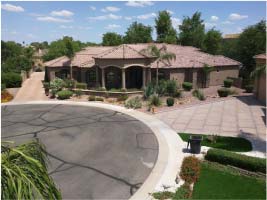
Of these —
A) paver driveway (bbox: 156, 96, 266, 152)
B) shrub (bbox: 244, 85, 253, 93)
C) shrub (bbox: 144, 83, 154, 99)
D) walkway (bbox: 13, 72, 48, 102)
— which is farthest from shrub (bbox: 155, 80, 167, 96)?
walkway (bbox: 13, 72, 48, 102)

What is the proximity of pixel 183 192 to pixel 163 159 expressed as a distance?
364 cm

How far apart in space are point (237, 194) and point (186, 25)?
173 ft

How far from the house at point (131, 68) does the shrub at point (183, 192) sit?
22.3m

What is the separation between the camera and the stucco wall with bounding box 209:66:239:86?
38047 millimetres

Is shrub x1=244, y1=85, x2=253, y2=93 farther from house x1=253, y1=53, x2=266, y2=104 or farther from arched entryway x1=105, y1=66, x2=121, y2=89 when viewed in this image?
arched entryway x1=105, y1=66, x2=121, y2=89

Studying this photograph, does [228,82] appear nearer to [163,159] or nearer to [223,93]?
[223,93]

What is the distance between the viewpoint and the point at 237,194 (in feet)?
36.8

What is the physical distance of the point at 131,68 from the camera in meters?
37.1

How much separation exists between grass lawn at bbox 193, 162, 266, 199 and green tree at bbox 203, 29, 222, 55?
4464 centimetres

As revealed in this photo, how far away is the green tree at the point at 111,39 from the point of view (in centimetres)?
6007

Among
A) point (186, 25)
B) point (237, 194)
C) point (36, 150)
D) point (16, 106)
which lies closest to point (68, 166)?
point (237, 194)

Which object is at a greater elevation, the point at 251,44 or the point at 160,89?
the point at 251,44

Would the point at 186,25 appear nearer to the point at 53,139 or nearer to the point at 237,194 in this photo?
the point at 53,139

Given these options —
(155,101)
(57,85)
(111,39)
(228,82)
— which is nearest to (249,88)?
(228,82)
